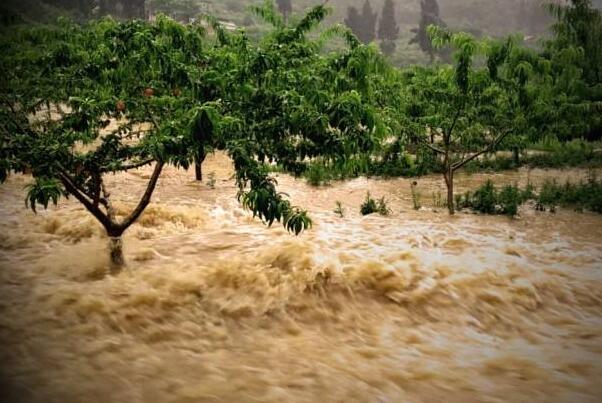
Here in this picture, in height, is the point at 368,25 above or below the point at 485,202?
above

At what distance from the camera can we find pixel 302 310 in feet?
18.6

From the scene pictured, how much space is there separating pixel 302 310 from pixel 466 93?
563 cm

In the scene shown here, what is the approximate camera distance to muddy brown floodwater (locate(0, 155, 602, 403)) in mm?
4156

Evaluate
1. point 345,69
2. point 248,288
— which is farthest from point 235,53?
point 248,288

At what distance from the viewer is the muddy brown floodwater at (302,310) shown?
4156 mm

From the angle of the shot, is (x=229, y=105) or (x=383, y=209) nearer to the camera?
(x=229, y=105)

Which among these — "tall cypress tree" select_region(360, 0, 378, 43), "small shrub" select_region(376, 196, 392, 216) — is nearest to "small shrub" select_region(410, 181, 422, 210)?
"small shrub" select_region(376, 196, 392, 216)

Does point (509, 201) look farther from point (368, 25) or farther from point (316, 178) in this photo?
point (368, 25)

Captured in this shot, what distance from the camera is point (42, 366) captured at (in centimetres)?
415

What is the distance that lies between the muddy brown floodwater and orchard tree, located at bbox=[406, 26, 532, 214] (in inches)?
89.5

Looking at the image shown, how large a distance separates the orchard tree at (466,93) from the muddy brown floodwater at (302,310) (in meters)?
2.27

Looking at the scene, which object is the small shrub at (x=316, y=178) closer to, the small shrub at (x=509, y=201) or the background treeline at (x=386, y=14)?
the small shrub at (x=509, y=201)

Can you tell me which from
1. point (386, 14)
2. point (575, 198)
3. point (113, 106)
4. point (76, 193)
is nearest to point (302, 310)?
point (76, 193)

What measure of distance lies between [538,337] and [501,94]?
17.7ft
